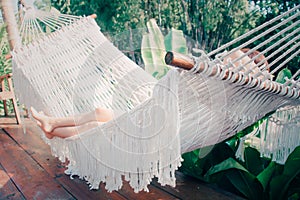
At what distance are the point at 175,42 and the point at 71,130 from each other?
3.65 ft

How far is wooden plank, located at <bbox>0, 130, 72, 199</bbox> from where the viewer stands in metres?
1.20

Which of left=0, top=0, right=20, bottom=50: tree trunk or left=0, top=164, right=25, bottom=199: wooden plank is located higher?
left=0, top=0, right=20, bottom=50: tree trunk

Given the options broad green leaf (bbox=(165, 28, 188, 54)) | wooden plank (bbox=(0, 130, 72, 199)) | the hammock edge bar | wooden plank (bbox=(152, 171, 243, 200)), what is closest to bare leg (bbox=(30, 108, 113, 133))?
wooden plank (bbox=(0, 130, 72, 199))

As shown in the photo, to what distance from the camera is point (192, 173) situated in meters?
1.36

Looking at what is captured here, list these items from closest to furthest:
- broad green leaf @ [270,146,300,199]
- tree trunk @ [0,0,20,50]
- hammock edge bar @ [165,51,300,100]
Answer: hammock edge bar @ [165,51,300,100] → broad green leaf @ [270,146,300,199] → tree trunk @ [0,0,20,50]

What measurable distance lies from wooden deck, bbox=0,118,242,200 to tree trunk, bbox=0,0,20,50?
1.39 meters

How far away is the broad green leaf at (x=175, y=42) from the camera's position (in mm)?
1939

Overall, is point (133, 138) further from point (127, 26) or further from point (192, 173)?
point (127, 26)

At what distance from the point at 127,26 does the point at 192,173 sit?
457cm

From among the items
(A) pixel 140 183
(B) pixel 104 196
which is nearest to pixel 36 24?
(B) pixel 104 196

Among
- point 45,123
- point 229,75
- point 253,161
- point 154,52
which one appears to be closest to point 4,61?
point 154,52

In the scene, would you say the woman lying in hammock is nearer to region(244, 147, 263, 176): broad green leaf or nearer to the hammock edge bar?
the hammock edge bar

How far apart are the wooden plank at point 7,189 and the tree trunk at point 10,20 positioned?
1.71 meters

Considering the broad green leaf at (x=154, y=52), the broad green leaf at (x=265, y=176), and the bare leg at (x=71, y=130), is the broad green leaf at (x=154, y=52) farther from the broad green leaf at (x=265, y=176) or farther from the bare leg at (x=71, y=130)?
the broad green leaf at (x=265, y=176)
